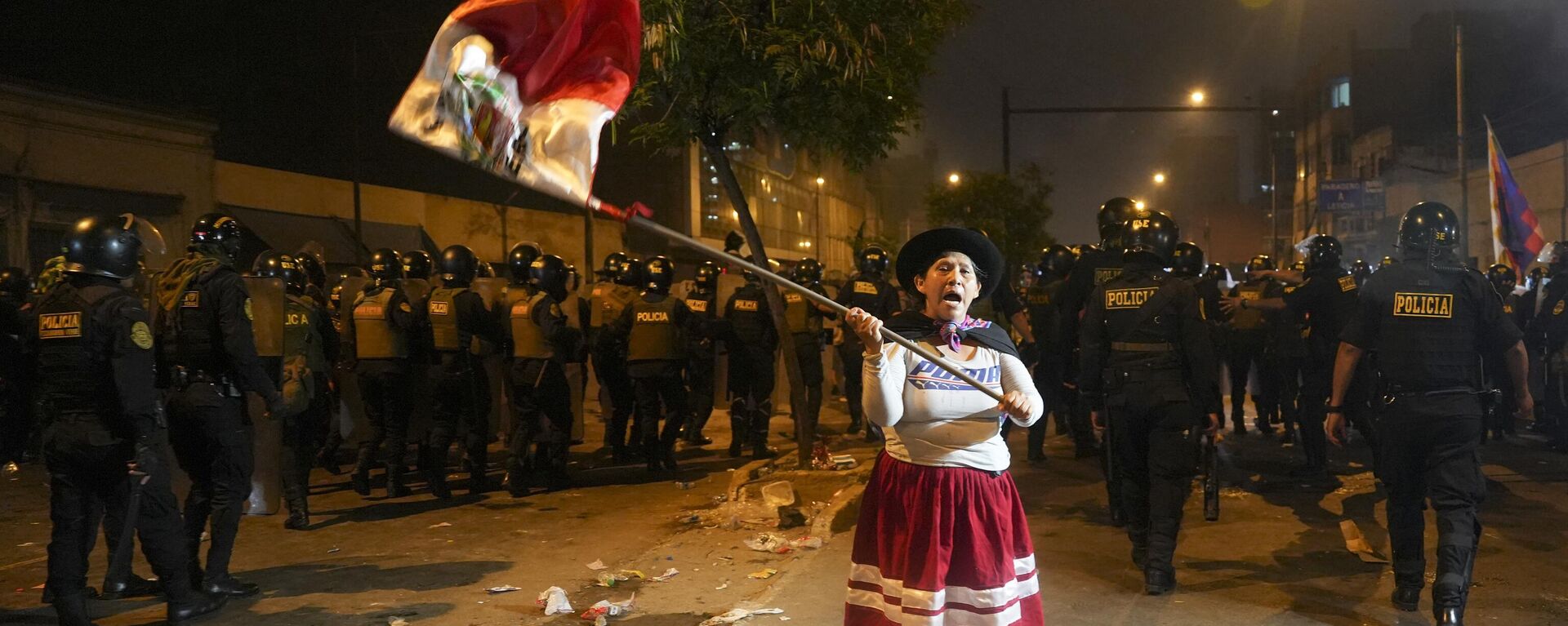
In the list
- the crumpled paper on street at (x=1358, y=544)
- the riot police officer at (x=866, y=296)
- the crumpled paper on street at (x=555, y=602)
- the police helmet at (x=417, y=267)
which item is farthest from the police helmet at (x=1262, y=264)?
the crumpled paper on street at (x=555, y=602)

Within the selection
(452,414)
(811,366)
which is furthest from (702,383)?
(452,414)

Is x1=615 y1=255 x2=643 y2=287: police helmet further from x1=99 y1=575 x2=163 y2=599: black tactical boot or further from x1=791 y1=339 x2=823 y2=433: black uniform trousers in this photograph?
x1=99 y1=575 x2=163 y2=599: black tactical boot

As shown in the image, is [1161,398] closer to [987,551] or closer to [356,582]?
[987,551]

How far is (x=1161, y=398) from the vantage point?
19.4 feet

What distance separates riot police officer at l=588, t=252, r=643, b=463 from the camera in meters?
10.4

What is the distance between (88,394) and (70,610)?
1028mm

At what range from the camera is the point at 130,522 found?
5379mm

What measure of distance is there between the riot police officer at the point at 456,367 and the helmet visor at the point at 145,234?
3.02m

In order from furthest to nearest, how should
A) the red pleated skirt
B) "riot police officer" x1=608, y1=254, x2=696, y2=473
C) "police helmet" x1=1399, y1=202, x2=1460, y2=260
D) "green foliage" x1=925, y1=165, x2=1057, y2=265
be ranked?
"green foliage" x1=925, y1=165, x2=1057, y2=265 < "riot police officer" x1=608, y1=254, x2=696, y2=473 < "police helmet" x1=1399, y1=202, x2=1460, y2=260 < the red pleated skirt

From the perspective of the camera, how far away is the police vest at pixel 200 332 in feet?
19.5

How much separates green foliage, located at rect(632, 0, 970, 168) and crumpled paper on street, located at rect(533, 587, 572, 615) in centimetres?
335

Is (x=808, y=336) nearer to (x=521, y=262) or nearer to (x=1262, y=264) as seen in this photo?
(x=521, y=262)

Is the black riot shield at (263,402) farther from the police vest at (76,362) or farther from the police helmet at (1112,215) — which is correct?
the police helmet at (1112,215)

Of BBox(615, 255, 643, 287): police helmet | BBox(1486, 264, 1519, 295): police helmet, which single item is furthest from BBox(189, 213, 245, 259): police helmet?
BBox(1486, 264, 1519, 295): police helmet
